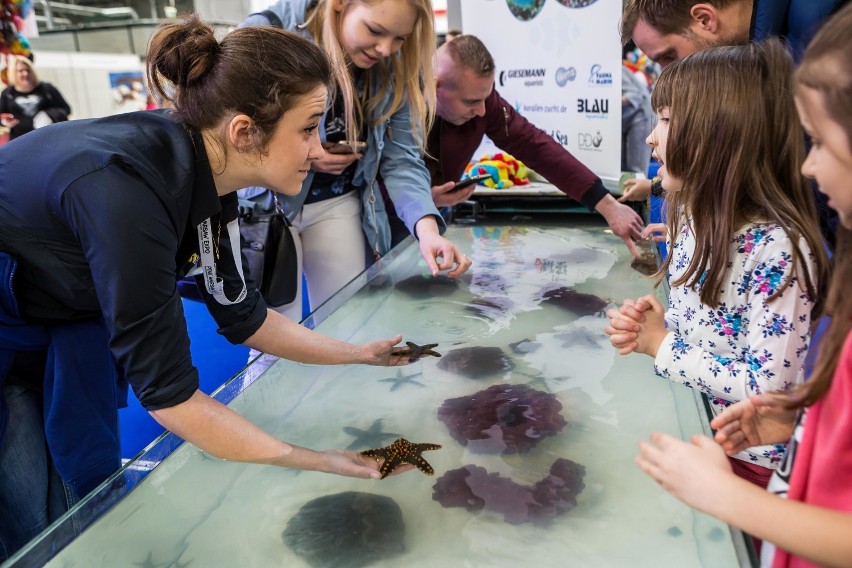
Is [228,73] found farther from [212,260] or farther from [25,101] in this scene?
[25,101]

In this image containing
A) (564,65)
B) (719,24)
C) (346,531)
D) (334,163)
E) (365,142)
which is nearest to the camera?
(346,531)

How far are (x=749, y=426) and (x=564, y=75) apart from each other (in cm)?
313

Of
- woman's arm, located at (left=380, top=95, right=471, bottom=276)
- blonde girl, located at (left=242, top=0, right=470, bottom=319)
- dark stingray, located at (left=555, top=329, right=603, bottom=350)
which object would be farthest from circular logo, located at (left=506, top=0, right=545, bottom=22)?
dark stingray, located at (left=555, top=329, right=603, bottom=350)

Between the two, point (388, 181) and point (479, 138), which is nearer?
point (388, 181)

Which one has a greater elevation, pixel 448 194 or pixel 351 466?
pixel 448 194

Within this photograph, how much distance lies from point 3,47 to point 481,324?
4.73 m

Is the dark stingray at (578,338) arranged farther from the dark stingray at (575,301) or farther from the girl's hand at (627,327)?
the girl's hand at (627,327)

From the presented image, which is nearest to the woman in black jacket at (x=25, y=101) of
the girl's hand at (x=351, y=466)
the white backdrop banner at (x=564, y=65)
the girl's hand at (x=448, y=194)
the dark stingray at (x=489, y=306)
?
the white backdrop banner at (x=564, y=65)

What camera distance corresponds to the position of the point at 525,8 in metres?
3.85

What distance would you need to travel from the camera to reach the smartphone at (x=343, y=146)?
88.6 inches

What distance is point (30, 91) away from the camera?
5086mm

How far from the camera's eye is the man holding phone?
8.70 feet

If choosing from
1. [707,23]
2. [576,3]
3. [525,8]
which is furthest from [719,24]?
[525,8]

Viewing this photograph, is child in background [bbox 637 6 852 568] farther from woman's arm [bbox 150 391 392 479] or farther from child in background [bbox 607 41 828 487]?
woman's arm [bbox 150 391 392 479]
